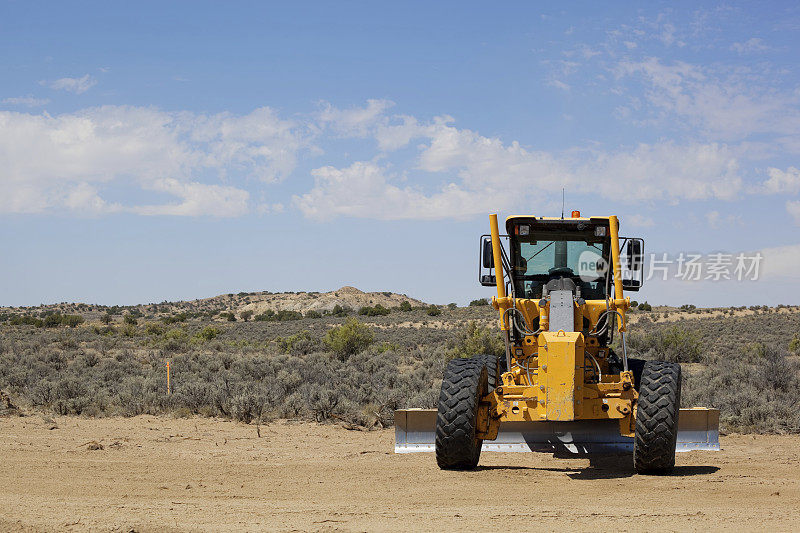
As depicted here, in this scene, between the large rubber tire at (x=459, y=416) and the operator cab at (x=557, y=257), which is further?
the operator cab at (x=557, y=257)

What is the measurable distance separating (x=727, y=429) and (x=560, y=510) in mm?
8238

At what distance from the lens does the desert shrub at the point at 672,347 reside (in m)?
26.8

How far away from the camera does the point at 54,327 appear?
5459 cm

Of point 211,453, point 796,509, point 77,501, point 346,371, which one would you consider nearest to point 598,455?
point 796,509

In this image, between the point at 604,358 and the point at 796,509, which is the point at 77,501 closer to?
the point at 604,358

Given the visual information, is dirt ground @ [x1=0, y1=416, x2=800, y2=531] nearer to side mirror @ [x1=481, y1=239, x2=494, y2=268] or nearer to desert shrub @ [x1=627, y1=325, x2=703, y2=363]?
side mirror @ [x1=481, y1=239, x2=494, y2=268]

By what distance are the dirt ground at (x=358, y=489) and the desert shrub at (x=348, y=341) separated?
1663 cm

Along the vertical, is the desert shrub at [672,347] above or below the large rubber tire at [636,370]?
below

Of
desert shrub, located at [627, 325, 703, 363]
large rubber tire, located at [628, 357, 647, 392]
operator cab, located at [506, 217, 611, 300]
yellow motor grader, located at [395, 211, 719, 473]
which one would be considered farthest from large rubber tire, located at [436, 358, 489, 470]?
desert shrub, located at [627, 325, 703, 363]

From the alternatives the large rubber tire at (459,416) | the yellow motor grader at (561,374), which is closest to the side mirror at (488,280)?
the yellow motor grader at (561,374)

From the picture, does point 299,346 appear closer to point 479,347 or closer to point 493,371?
point 479,347

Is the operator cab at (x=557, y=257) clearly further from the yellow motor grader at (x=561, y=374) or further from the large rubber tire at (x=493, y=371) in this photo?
the large rubber tire at (x=493, y=371)

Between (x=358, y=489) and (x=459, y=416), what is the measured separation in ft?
4.69

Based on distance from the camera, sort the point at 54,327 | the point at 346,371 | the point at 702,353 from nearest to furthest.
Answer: the point at 346,371, the point at 702,353, the point at 54,327
